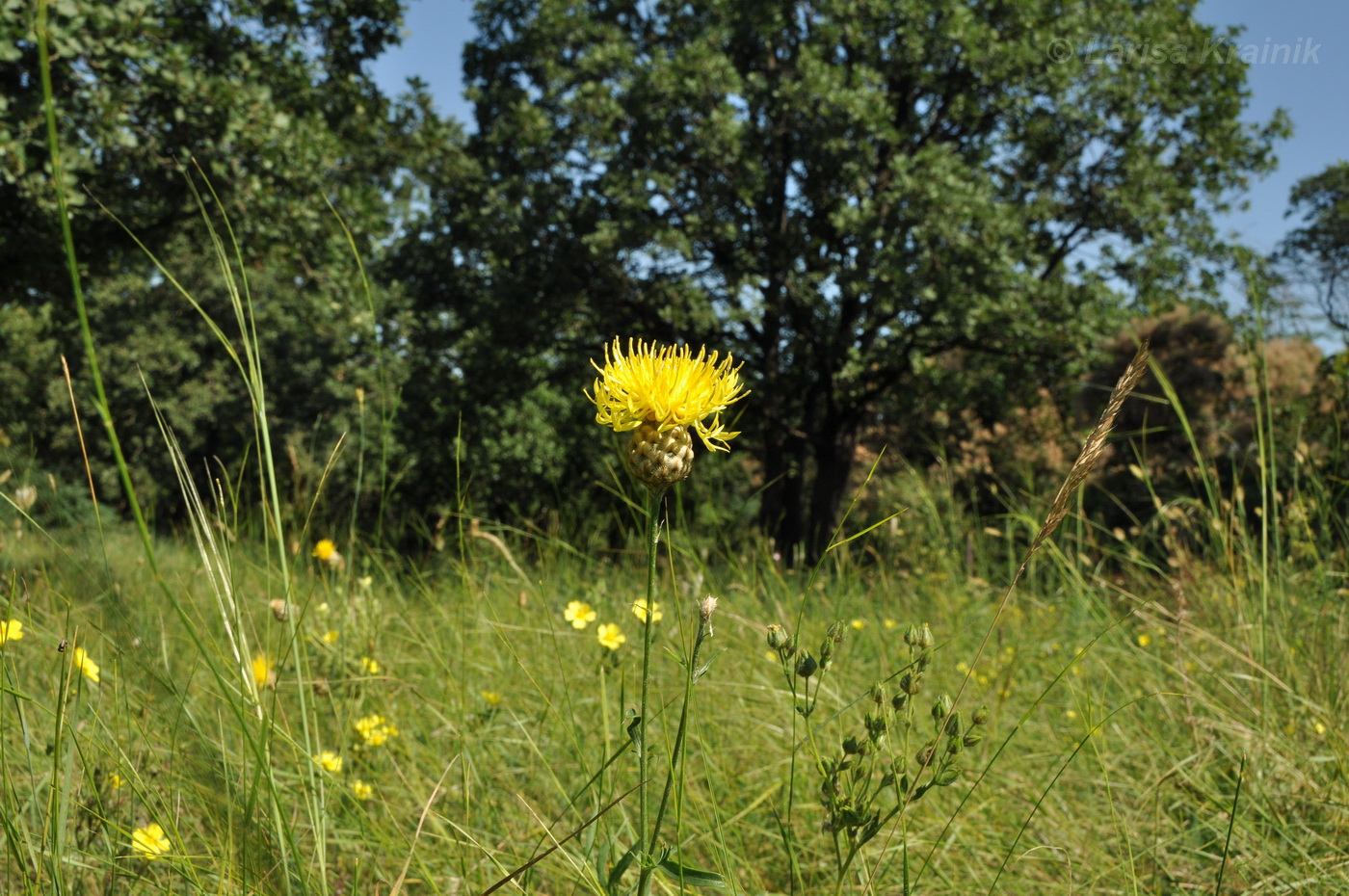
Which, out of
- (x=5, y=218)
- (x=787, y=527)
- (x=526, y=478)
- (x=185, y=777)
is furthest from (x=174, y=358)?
(x=185, y=777)

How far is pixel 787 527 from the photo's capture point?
10148 mm

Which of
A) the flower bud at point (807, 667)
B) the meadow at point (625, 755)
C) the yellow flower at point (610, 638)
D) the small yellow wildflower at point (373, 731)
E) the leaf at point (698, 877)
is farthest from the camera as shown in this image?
the small yellow wildflower at point (373, 731)

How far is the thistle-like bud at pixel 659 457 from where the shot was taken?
83cm

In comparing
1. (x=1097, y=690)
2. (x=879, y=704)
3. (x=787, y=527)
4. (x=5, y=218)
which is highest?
(x=5, y=218)

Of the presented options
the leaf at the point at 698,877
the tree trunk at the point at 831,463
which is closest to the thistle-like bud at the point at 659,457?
→ the leaf at the point at 698,877

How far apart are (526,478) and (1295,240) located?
14.4m

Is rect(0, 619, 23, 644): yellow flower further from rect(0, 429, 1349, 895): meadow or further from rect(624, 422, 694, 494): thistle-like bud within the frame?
rect(624, 422, 694, 494): thistle-like bud

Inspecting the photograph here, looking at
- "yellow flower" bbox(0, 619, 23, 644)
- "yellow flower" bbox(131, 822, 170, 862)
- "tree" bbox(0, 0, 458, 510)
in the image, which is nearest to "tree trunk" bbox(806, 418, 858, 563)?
"tree" bbox(0, 0, 458, 510)

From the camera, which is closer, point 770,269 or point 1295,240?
point 770,269

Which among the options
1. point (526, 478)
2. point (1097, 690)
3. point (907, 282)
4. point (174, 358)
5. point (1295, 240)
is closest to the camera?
point (1097, 690)

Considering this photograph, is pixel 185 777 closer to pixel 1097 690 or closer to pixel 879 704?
pixel 879 704

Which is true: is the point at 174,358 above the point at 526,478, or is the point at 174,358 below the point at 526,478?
above

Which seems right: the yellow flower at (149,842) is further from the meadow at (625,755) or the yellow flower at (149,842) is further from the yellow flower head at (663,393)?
the yellow flower head at (663,393)

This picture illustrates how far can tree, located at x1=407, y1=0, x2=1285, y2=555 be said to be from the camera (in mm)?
7418
